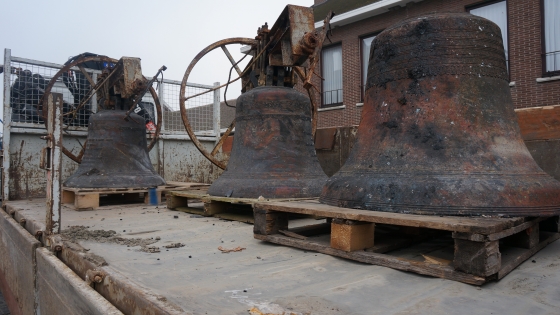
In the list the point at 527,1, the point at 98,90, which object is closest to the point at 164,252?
the point at 98,90

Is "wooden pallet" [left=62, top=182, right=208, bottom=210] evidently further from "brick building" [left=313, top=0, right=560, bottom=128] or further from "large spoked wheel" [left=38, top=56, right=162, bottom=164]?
"brick building" [left=313, top=0, right=560, bottom=128]

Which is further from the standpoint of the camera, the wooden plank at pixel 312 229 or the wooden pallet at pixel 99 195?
the wooden pallet at pixel 99 195

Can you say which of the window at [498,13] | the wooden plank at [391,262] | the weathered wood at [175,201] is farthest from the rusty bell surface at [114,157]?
the window at [498,13]

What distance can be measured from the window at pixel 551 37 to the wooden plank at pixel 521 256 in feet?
25.7

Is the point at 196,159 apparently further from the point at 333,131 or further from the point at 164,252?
the point at 164,252

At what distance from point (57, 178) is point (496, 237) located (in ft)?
9.36

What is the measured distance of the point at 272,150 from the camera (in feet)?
15.0

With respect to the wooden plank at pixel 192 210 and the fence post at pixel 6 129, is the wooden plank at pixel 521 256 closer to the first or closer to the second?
the wooden plank at pixel 192 210

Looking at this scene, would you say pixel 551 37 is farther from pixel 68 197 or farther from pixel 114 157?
pixel 68 197

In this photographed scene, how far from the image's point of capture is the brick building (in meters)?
9.37

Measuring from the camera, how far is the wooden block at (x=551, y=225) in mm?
3084

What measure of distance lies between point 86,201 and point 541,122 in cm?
553

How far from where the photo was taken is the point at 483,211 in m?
2.39

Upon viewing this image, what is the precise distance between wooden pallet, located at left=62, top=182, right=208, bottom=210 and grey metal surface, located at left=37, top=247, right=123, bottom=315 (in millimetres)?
2280
